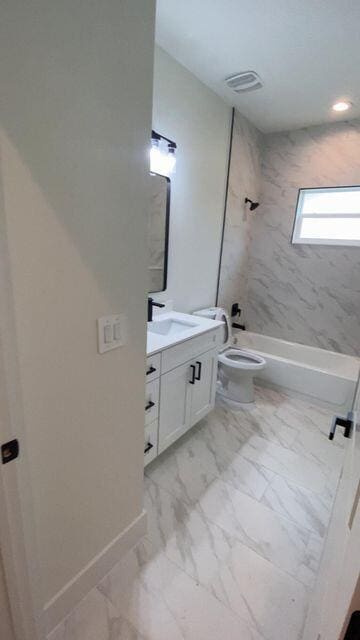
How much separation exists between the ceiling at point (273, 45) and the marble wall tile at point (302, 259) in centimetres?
49

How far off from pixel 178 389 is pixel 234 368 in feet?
2.89

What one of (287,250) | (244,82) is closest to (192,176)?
(244,82)

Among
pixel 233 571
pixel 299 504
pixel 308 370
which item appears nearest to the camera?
pixel 233 571

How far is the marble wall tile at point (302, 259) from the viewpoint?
2.95 m

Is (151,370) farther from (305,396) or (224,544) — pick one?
(305,396)

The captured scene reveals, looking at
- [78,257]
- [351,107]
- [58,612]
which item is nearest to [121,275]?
[78,257]

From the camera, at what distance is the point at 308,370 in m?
2.77

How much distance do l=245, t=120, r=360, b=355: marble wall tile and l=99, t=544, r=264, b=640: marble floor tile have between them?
2672 mm

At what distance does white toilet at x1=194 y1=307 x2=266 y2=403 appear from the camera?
260 cm

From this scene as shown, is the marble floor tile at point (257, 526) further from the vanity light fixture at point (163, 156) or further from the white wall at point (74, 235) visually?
the vanity light fixture at point (163, 156)

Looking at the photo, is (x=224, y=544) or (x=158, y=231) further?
(x=158, y=231)

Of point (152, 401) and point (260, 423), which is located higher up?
point (152, 401)

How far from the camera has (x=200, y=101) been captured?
2320mm

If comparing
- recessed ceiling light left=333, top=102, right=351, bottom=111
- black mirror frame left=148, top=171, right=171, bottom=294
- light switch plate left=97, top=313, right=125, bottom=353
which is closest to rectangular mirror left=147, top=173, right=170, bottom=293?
black mirror frame left=148, top=171, right=171, bottom=294
